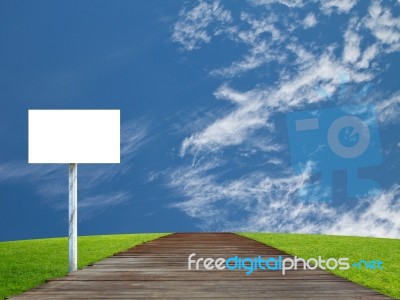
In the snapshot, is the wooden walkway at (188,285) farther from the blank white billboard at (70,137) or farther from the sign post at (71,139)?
the blank white billboard at (70,137)

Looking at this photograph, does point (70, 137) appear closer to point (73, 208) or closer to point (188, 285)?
point (73, 208)

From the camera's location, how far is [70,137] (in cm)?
958

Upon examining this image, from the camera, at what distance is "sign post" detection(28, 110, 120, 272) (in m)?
9.55

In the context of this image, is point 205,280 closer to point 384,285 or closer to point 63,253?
point 384,285

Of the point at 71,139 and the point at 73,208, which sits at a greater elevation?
the point at 71,139

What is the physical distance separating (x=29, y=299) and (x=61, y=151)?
372cm

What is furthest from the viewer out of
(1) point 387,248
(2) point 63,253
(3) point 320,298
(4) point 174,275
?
(1) point 387,248

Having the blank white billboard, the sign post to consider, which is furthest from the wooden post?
the blank white billboard

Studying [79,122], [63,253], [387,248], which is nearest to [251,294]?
[79,122]

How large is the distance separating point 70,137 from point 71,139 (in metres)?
0.05

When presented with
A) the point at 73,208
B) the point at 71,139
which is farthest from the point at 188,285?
the point at 71,139

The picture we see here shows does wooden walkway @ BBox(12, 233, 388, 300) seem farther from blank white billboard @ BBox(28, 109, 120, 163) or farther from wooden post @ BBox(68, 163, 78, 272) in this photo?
blank white billboard @ BBox(28, 109, 120, 163)

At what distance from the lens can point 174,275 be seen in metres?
8.56

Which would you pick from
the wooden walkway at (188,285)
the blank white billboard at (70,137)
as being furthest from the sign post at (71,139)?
the wooden walkway at (188,285)
